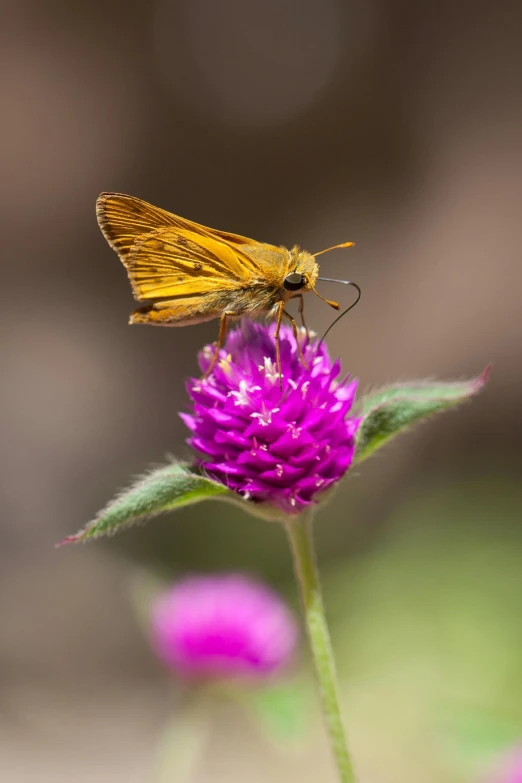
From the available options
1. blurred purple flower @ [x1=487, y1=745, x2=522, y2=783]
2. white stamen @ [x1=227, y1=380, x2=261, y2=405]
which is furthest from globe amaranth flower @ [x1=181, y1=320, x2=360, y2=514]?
blurred purple flower @ [x1=487, y1=745, x2=522, y2=783]

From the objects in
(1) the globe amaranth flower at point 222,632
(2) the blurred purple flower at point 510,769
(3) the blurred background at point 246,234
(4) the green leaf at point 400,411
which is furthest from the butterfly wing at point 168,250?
(3) the blurred background at point 246,234

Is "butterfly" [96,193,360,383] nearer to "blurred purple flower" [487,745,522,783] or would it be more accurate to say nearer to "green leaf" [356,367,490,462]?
"green leaf" [356,367,490,462]

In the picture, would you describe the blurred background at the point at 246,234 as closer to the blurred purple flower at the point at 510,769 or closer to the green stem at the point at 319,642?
the blurred purple flower at the point at 510,769

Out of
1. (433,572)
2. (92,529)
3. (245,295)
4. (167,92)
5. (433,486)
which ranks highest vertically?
(167,92)

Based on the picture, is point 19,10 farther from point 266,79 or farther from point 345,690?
point 345,690

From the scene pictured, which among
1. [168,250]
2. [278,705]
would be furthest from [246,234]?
[168,250]

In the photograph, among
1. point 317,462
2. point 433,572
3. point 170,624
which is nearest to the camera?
point 317,462

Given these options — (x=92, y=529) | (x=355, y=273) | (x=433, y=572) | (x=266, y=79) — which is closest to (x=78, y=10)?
(x=266, y=79)
